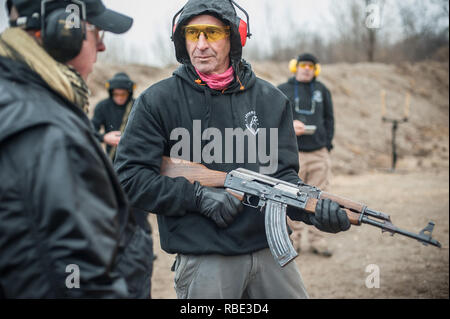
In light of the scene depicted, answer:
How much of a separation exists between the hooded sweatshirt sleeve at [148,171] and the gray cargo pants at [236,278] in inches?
12.9

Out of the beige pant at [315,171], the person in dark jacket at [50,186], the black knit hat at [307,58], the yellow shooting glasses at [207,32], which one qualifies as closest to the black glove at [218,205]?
the person in dark jacket at [50,186]

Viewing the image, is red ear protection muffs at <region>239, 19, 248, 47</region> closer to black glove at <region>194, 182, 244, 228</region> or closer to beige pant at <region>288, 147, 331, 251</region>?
black glove at <region>194, 182, 244, 228</region>

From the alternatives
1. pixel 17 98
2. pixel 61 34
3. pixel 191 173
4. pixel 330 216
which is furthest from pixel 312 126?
pixel 17 98

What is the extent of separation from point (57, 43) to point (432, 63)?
27794mm

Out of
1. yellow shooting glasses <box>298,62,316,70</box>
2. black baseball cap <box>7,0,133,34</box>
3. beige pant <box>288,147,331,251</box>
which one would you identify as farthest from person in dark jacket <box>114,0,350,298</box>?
yellow shooting glasses <box>298,62,316,70</box>

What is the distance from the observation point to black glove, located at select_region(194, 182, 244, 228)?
232 centimetres

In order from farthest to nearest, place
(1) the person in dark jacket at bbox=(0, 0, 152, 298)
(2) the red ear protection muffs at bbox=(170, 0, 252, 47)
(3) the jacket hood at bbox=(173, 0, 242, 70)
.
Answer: (2) the red ear protection muffs at bbox=(170, 0, 252, 47) < (3) the jacket hood at bbox=(173, 0, 242, 70) < (1) the person in dark jacket at bbox=(0, 0, 152, 298)

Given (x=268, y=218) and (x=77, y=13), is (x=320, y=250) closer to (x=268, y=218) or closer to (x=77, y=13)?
(x=268, y=218)

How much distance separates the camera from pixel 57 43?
1.56 metres

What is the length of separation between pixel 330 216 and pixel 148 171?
1111mm

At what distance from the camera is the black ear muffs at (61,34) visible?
61.1 inches

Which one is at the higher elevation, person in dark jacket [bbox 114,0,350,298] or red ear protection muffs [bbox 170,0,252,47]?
red ear protection muffs [bbox 170,0,252,47]

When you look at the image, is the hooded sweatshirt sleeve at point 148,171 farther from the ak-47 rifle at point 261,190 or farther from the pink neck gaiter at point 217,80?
the pink neck gaiter at point 217,80

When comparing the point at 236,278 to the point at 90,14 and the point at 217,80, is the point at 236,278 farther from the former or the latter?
the point at 90,14
